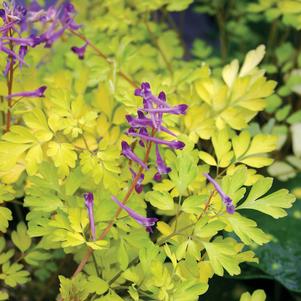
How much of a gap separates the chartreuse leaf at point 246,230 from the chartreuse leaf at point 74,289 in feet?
0.54

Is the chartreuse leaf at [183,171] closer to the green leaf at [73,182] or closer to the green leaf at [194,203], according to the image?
the green leaf at [194,203]

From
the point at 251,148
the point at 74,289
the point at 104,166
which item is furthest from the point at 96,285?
the point at 251,148

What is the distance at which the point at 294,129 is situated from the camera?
96cm

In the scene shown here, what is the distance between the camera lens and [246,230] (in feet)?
1.88

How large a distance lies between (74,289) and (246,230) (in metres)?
0.19

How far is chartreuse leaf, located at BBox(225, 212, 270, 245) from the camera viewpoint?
0.57 meters

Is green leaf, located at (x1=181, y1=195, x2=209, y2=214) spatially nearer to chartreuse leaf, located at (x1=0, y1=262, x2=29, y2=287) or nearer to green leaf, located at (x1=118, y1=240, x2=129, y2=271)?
green leaf, located at (x1=118, y1=240, x2=129, y2=271)

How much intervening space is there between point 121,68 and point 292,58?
41 cm

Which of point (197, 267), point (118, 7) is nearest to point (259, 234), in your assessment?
point (197, 267)

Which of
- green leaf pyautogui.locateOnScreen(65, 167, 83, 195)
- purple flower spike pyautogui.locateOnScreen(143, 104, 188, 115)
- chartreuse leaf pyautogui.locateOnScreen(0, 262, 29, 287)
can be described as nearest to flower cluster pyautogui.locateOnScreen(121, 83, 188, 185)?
purple flower spike pyautogui.locateOnScreen(143, 104, 188, 115)

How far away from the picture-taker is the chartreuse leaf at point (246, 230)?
1.86 feet

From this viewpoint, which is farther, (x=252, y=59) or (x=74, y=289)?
(x=252, y=59)

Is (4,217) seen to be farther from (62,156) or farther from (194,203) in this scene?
(194,203)

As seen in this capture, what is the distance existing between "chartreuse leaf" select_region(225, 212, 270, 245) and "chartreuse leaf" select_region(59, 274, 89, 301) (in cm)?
16
